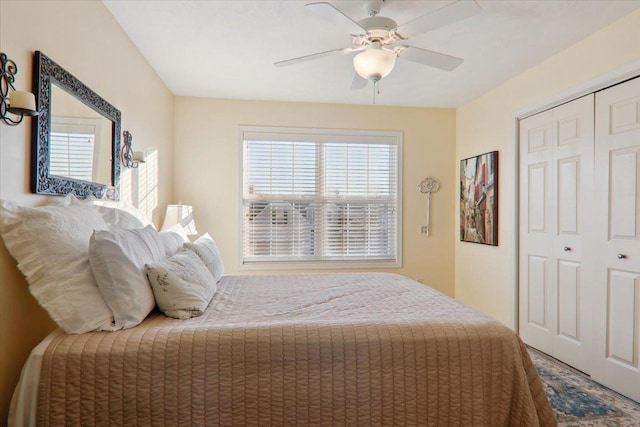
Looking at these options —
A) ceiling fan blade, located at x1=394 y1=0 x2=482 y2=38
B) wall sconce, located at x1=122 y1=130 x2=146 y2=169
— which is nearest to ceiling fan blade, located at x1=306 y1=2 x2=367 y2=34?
ceiling fan blade, located at x1=394 y1=0 x2=482 y2=38

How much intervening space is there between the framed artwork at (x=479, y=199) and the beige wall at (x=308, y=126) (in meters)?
0.23

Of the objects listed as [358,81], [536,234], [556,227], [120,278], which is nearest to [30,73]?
[120,278]

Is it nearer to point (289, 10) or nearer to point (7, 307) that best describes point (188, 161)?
point (289, 10)

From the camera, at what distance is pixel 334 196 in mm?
4453

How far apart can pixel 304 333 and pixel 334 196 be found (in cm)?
303

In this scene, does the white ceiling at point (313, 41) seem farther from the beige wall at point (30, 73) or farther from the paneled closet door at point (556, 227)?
the paneled closet door at point (556, 227)

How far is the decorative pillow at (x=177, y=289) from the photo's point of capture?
5.57 ft

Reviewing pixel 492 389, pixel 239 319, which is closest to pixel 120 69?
pixel 239 319

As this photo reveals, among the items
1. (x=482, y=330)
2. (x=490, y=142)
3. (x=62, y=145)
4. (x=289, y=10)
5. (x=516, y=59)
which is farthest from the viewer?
(x=490, y=142)

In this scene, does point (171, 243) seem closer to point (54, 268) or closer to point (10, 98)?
point (54, 268)

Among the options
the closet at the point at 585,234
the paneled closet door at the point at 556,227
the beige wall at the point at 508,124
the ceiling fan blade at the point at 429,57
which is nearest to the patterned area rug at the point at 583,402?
the closet at the point at 585,234

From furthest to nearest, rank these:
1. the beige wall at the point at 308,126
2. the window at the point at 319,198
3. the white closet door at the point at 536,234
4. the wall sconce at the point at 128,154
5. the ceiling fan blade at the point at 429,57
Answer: the window at the point at 319,198 < the beige wall at the point at 308,126 < the white closet door at the point at 536,234 < the wall sconce at the point at 128,154 < the ceiling fan blade at the point at 429,57

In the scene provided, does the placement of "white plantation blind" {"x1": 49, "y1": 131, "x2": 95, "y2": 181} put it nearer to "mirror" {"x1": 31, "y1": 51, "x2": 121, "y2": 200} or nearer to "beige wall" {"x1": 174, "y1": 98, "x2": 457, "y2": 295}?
"mirror" {"x1": 31, "y1": 51, "x2": 121, "y2": 200}

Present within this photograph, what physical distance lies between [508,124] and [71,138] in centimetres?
373
